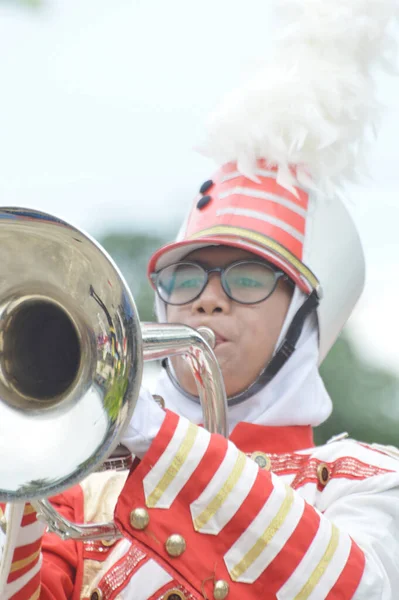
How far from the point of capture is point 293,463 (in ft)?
9.78

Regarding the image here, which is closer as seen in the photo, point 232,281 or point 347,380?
point 232,281

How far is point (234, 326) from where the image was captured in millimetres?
3088

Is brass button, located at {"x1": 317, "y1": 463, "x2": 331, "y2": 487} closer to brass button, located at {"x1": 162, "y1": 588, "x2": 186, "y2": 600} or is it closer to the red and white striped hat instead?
brass button, located at {"x1": 162, "y1": 588, "x2": 186, "y2": 600}

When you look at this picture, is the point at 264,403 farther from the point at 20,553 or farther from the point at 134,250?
the point at 134,250

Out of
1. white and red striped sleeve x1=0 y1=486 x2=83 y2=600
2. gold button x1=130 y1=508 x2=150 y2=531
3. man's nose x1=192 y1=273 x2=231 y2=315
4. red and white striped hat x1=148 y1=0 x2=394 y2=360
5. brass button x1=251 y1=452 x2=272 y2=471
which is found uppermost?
red and white striped hat x1=148 y1=0 x2=394 y2=360

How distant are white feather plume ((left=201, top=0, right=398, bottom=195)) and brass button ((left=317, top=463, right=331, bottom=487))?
1.05 meters

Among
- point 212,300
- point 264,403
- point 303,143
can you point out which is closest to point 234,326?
point 212,300

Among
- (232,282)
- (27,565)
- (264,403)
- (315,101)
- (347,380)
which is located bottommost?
(347,380)

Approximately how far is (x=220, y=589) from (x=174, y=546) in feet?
0.46

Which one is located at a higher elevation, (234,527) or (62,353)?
(62,353)

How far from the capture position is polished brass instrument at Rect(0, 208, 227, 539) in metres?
1.94

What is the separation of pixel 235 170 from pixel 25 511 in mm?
1572

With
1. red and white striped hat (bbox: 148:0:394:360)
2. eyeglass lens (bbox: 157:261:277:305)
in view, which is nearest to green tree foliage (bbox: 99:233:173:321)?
red and white striped hat (bbox: 148:0:394:360)

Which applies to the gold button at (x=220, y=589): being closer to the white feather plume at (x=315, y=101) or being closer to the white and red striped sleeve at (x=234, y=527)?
the white and red striped sleeve at (x=234, y=527)
